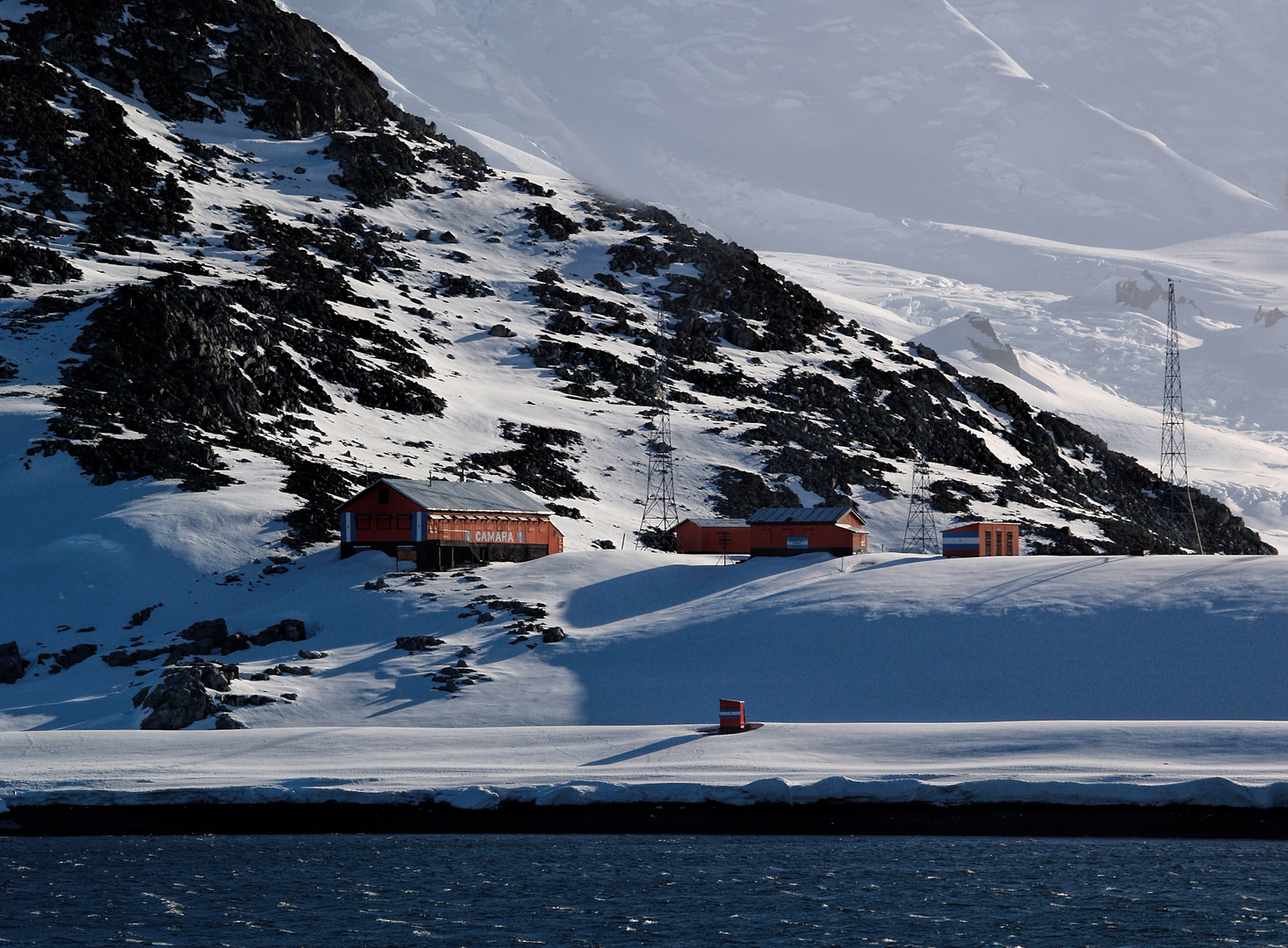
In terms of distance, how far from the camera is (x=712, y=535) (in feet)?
270

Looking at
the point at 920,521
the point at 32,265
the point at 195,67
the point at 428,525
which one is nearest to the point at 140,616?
the point at 428,525

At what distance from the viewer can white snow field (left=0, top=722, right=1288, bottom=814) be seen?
36.0 metres

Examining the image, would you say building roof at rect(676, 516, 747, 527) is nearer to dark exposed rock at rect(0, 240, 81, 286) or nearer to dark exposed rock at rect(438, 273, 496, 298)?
dark exposed rock at rect(0, 240, 81, 286)

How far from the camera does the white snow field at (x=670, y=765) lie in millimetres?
36031

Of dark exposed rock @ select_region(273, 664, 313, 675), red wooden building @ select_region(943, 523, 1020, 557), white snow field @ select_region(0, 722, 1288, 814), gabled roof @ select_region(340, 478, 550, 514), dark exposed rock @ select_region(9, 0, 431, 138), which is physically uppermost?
dark exposed rock @ select_region(9, 0, 431, 138)

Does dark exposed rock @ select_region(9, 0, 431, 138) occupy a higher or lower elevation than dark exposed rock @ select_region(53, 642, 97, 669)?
higher

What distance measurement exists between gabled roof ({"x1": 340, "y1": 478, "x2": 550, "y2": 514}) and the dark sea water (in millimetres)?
A: 37094

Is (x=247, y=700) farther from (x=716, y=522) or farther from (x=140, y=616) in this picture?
(x=716, y=522)

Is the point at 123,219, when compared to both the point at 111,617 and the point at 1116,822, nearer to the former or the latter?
the point at 111,617

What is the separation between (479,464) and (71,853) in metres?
71.5

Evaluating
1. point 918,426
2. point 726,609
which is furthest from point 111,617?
point 918,426

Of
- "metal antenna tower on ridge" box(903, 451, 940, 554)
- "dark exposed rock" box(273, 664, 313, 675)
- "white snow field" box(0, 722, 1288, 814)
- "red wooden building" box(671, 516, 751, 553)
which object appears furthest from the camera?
"metal antenna tower on ridge" box(903, 451, 940, 554)

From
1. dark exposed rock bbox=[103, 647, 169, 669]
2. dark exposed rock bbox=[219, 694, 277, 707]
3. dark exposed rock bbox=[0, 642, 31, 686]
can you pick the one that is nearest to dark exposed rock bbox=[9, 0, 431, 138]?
dark exposed rock bbox=[0, 642, 31, 686]

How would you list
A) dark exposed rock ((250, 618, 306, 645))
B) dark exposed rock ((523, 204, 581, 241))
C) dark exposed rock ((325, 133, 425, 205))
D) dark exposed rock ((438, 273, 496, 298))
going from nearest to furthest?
1. dark exposed rock ((250, 618, 306, 645))
2. dark exposed rock ((438, 273, 496, 298))
3. dark exposed rock ((325, 133, 425, 205))
4. dark exposed rock ((523, 204, 581, 241))
